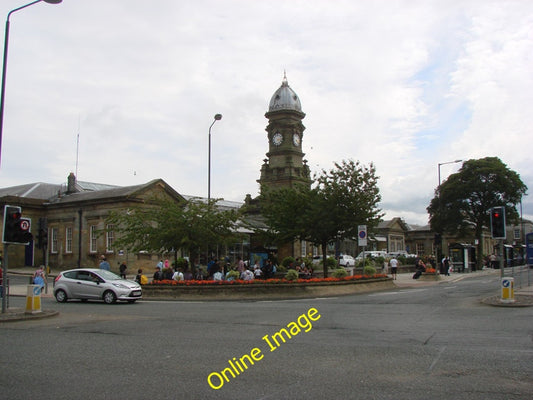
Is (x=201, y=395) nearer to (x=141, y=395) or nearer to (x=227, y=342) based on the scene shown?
(x=141, y=395)

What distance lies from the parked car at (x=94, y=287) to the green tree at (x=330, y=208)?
10.6 metres

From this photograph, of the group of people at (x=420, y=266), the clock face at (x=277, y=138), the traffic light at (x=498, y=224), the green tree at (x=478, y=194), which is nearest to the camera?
the traffic light at (x=498, y=224)

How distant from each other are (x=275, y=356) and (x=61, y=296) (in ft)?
50.3

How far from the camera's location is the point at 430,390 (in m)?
6.73

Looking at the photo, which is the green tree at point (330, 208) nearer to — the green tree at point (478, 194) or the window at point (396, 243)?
the green tree at point (478, 194)

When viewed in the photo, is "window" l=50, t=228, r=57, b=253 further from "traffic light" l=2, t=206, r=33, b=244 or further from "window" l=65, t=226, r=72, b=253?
"traffic light" l=2, t=206, r=33, b=244

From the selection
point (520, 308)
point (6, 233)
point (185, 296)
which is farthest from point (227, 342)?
point (185, 296)

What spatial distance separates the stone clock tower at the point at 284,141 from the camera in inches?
2456

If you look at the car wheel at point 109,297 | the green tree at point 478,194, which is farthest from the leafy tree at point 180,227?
the green tree at point 478,194

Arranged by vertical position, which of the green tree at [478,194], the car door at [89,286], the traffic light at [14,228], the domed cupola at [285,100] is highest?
the domed cupola at [285,100]

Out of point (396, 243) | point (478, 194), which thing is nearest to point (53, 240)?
point (478, 194)

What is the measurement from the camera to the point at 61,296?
71.2ft

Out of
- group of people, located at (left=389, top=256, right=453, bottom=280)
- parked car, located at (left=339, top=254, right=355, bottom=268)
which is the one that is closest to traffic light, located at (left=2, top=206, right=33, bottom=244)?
group of people, located at (left=389, top=256, right=453, bottom=280)

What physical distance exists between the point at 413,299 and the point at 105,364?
1447 cm
